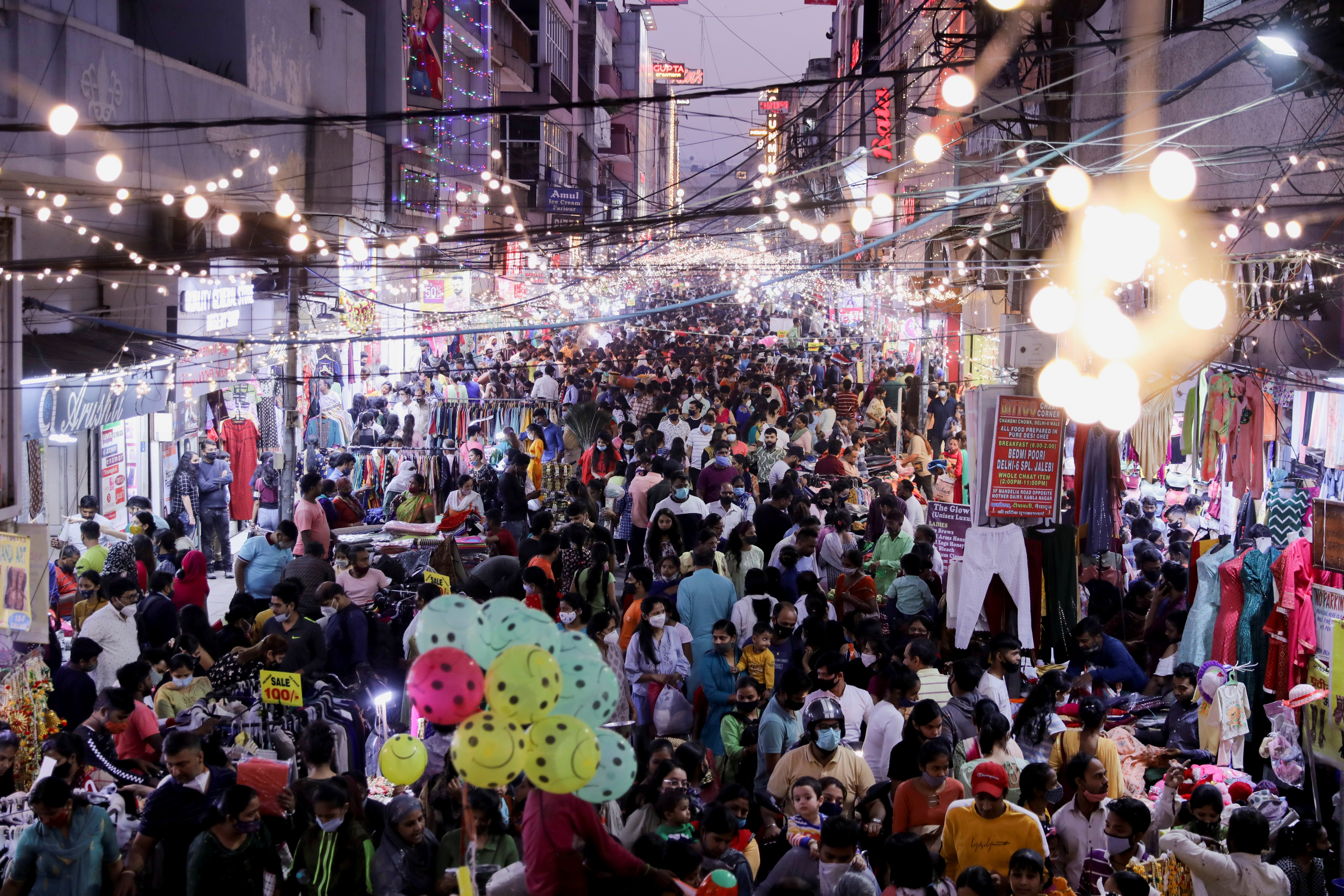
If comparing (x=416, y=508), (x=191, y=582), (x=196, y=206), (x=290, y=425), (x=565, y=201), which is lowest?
(x=191, y=582)

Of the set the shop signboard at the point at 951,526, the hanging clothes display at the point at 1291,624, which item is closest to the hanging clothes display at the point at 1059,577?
the shop signboard at the point at 951,526

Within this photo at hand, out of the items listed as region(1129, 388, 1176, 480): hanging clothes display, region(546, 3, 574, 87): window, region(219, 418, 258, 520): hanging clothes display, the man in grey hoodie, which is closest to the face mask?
region(1129, 388, 1176, 480): hanging clothes display

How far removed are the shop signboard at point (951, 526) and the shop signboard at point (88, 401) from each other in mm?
7858

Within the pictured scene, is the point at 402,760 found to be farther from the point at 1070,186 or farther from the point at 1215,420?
the point at 1215,420

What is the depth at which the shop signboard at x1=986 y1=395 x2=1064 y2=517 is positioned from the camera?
8.30m

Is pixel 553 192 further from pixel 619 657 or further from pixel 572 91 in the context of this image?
pixel 572 91

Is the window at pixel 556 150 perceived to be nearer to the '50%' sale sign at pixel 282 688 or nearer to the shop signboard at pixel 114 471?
the shop signboard at pixel 114 471

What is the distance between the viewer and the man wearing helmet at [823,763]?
20.4 feet

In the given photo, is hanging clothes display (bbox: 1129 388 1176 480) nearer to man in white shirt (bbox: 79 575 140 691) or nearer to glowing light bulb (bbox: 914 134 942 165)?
glowing light bulb (bbox: 914 134 942 165)

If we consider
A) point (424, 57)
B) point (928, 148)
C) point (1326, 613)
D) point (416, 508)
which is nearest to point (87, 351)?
point (416, 508)

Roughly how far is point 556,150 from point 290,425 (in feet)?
159

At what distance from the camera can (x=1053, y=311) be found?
8.69 m

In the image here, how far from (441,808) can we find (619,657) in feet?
7.71

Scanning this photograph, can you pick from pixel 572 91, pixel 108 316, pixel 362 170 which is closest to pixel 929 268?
pixel 362 170
